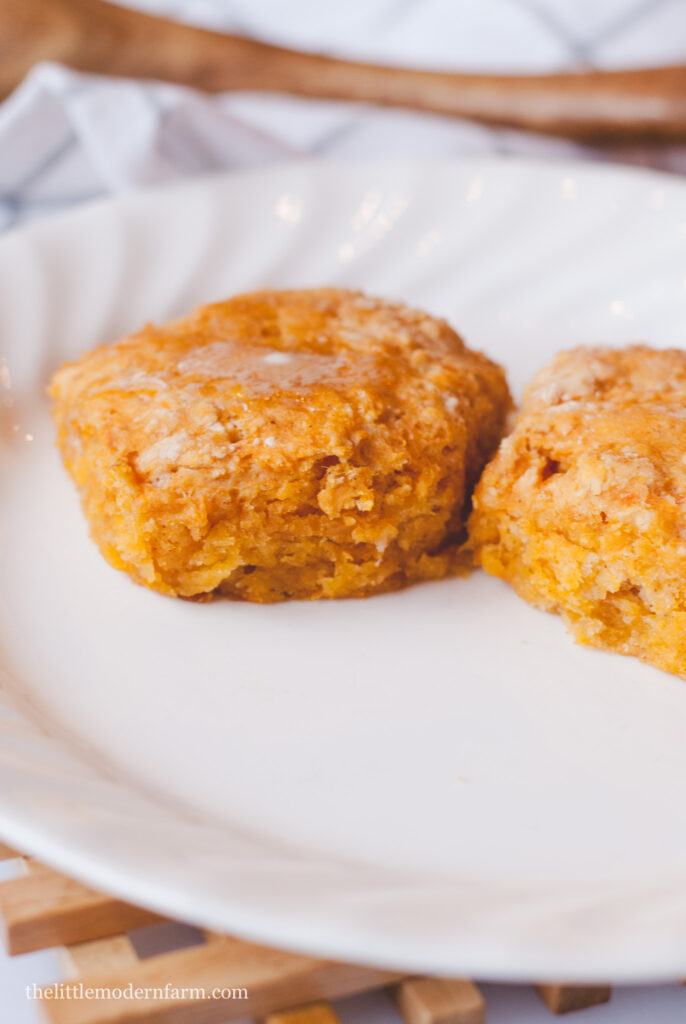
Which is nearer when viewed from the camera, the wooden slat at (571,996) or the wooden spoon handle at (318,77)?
the wooden slat at (571,996)

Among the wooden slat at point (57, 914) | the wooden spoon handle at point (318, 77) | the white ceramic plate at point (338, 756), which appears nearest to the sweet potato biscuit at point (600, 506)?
the white ceramic plate at point (338, 756)

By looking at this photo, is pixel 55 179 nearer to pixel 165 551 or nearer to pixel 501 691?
pixel 165 551

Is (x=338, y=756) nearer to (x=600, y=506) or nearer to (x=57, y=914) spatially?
(x=57, y=914)

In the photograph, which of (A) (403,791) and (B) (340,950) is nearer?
(B) (340,950)

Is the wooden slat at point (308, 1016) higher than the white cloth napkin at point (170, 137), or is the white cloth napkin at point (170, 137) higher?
the white cloth napkin at point (170, 137)

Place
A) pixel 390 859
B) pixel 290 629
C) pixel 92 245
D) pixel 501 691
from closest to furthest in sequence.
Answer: pixel 390 859, pixel 501 691, pixel 290 629, pixel 92 245

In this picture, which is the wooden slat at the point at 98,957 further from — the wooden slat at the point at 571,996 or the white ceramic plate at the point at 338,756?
the wooden slat at the point at 571,996

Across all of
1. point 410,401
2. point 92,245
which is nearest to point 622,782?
point 410,401
